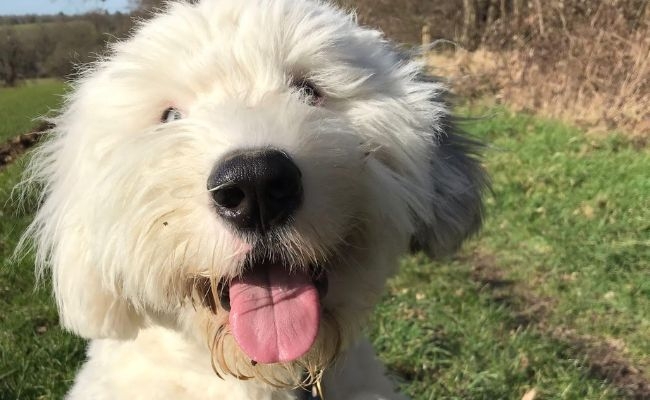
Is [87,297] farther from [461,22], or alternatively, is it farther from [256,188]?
[461,22]

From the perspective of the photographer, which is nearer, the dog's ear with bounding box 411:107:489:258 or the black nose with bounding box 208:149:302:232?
the black nose with bounding box 208:149:302:232

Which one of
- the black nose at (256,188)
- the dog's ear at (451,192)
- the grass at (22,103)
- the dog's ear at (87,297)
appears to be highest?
the black nose at (256,188)

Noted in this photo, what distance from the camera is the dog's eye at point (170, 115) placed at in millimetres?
2229

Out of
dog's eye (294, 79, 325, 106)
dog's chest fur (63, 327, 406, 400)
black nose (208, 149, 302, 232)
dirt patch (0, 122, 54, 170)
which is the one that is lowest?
dirt patch (0, 122, 54, 170)

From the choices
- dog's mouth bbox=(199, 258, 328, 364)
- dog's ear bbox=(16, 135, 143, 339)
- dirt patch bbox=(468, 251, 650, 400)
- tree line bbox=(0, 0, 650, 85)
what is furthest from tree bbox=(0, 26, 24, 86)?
dog's mouth bbox=(199, 258, 328, 364)

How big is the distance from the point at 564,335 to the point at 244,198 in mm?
3531

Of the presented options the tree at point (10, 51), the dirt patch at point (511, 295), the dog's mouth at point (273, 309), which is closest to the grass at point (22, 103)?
the tree at point (10, 51)

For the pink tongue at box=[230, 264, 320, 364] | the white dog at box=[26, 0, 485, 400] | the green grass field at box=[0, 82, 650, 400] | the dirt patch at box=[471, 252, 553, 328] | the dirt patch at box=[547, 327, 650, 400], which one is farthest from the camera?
the dirt patch at box=[471, 252, 553, 328]

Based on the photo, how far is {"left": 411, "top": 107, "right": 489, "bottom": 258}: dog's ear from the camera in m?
2.35

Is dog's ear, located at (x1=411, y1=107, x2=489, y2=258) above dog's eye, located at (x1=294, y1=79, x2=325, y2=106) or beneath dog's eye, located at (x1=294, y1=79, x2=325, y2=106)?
beneath

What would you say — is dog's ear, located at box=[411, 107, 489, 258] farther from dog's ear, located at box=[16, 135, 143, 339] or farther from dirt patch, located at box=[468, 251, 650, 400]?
dirt patch, located at box=[468, 251, 650, 400]

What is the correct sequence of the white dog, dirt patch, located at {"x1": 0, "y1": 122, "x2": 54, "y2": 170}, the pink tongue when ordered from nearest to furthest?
the white dog
the pink tongue
dirt patch, located at {"x1": 0, "y1": 122, "x2": 54, "y2": 170}

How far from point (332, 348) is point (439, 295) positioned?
10.2 ft

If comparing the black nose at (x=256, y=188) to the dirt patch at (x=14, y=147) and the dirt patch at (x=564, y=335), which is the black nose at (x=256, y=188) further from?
the dirt patch at (x=14, y=147)
